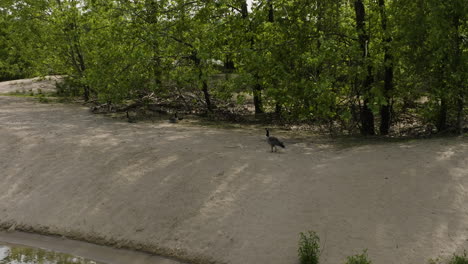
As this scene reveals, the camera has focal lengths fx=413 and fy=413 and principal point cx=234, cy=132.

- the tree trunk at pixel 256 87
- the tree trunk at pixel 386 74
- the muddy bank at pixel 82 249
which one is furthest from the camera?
the tree trunk at pixel 256 87

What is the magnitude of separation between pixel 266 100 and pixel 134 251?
1131 centimetres

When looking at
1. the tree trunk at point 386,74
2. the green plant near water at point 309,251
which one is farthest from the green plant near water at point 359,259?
the tree trunk at point 386,74

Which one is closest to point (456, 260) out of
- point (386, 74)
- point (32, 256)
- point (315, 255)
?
point (315, 255)

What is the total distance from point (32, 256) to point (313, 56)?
10709 mm

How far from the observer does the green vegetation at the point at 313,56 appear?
13.7 m

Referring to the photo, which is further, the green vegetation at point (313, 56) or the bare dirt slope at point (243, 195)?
the green vegetation at point (313, 56)

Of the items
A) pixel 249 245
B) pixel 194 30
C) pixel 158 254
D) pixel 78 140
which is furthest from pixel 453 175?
pixel 194 30

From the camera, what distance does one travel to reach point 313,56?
1476 centimetres

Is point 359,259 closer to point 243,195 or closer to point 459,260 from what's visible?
point 459,260

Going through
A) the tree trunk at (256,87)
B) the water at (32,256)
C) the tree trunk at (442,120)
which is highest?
the tree trunk at (256,87)

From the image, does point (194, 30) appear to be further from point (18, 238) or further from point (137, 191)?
point (18, 238)

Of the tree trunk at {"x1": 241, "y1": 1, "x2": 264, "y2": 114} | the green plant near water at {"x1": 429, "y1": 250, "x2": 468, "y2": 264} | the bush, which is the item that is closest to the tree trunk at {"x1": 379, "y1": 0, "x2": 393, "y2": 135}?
the tree trunk at {"x1": 241, "y1": 1, "x2": 264, "y2": 114}

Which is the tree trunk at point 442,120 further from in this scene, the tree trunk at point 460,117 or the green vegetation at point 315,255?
the green vegetation at point 315,255

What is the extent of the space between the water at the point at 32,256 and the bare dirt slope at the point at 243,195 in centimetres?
79
